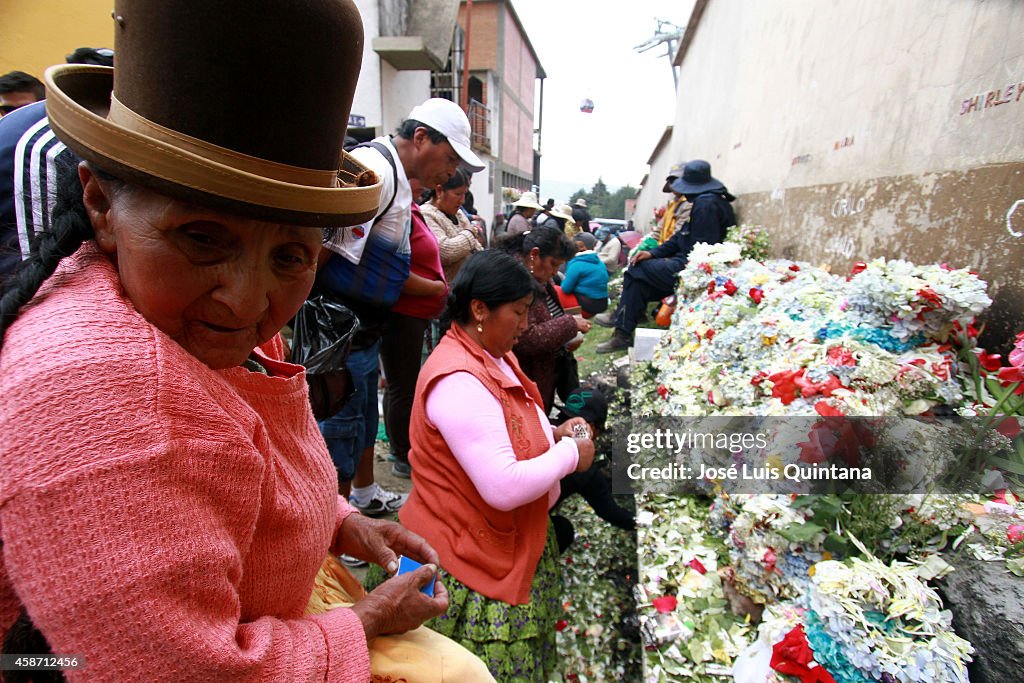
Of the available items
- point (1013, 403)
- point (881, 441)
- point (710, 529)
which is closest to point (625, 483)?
point (710, 529)

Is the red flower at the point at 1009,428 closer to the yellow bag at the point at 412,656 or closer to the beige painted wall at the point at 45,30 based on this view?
the yellow bag at the point at 412,656

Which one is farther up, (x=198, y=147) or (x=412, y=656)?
(x=198, y=147)

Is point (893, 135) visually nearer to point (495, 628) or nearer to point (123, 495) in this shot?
point (495, 628)

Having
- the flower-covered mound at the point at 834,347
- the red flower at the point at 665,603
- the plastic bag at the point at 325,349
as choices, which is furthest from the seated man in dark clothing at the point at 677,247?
the plastic bag at the point at 325,349

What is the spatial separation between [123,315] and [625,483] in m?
2.89

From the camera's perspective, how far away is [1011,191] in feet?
8.41

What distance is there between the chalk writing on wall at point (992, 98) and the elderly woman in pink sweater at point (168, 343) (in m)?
3.42

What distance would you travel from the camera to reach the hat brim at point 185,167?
70cm

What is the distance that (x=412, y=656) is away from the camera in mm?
1137

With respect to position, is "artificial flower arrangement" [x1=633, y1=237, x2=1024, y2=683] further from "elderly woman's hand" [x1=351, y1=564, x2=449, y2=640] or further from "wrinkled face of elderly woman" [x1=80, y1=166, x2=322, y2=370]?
"wrinkled face of elderly woman" [x1=80, y1=166, x2=322, y2=370]

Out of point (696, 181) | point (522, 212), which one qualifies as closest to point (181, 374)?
point (696, 181)

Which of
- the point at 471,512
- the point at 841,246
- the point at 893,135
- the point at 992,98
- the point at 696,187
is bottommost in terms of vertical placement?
the point at 471,512

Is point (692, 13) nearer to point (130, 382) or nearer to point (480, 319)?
point (480, 319)

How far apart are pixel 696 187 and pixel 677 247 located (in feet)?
2.81
